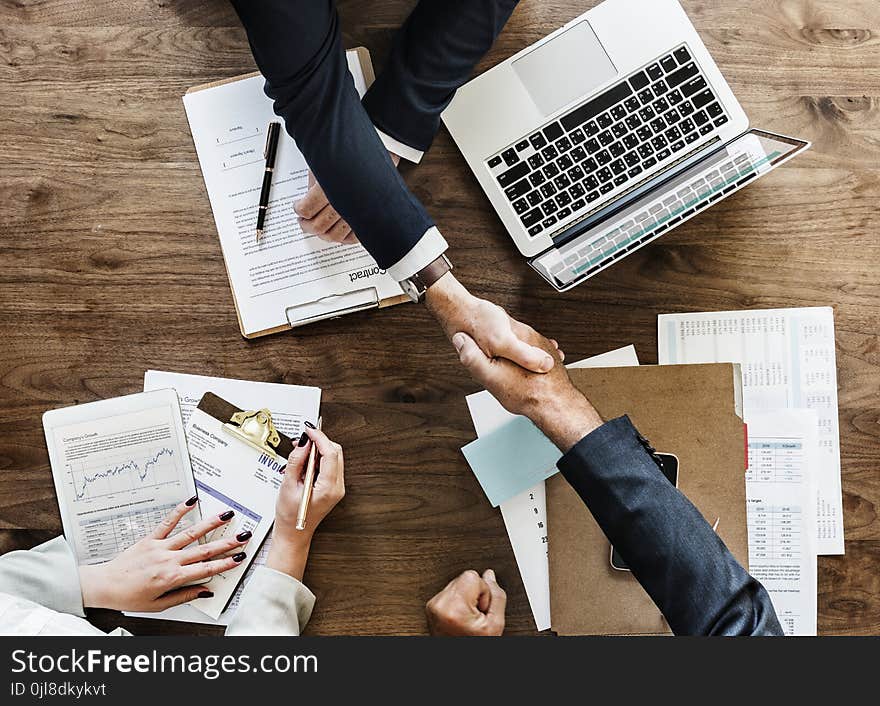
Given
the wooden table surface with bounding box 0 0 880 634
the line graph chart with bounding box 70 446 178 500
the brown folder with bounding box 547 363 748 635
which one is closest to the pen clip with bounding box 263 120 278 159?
the wooden table surface with bounding box 0 0 880 634

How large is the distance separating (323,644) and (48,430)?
0.55 m

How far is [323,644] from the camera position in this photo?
3.85ft

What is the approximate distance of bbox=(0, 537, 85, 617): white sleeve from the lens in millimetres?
1210

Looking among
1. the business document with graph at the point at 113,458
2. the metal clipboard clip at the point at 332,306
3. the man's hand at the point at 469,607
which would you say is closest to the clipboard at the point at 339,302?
the metal clipboard clip at the point at 332,306

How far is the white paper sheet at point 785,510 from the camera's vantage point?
4.00 feet

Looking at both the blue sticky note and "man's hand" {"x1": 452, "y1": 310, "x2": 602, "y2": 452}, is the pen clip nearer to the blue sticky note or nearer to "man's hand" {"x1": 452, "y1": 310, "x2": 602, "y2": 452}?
"man's hand" {"x1": 452, "y1": 310, "x2": 602, "y2": 452}

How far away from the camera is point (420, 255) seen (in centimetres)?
109

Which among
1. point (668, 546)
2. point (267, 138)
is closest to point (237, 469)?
point (267, 138)

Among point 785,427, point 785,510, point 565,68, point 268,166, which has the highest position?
point 565,68

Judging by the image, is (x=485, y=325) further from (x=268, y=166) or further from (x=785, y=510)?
(x=785, y=510)

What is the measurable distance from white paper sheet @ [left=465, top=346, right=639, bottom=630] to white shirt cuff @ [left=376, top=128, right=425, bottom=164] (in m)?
0.37

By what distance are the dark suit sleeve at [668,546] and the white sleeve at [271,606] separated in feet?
1.55

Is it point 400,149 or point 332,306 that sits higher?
point 400,149

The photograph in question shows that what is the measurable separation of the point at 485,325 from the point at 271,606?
20.5 inches
